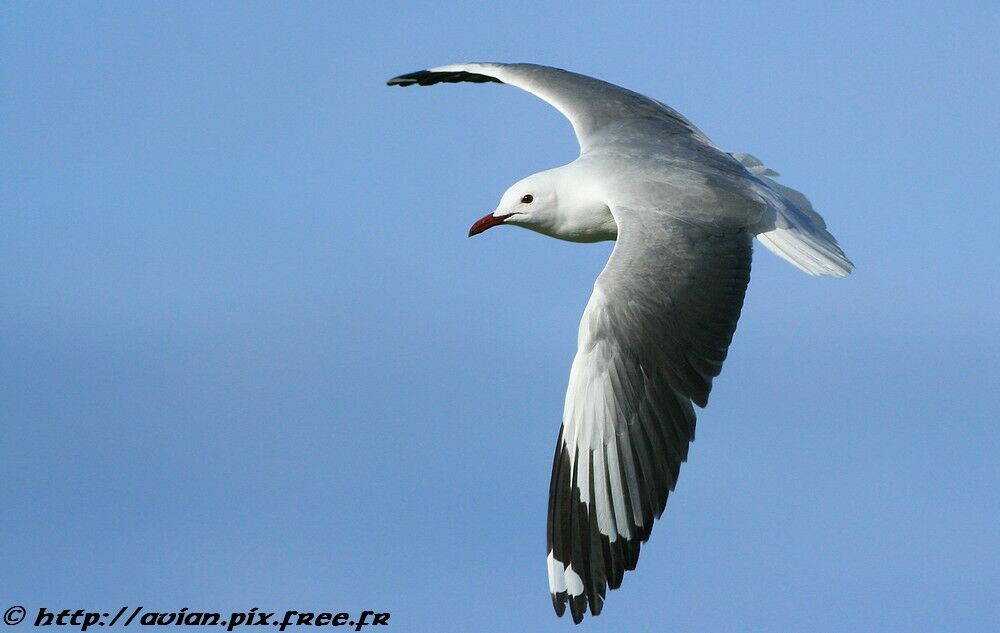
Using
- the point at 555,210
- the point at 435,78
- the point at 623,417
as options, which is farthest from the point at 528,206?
the point at 435,78

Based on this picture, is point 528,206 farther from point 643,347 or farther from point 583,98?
point 643,347

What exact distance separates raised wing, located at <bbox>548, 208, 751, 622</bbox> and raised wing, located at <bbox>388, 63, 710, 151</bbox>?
2.00 metres

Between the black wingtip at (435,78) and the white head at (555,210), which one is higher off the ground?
the black wingtip at (435,78)

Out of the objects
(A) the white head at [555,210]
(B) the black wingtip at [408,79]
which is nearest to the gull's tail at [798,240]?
(A) the white head at [555,210]

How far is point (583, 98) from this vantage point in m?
9.52

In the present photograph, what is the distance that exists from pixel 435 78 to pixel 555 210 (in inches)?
121

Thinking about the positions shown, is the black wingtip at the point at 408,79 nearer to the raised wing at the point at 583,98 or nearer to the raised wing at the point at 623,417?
the raised wing at the point at 583,98

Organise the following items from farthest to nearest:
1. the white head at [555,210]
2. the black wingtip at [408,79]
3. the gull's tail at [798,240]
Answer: the black wingtip at [408,79], the white head at [555,210], the gull's tail at [798,240]

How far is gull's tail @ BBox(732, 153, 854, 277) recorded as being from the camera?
26.4 feet

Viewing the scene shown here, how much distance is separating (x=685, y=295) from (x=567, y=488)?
1051 millimetres

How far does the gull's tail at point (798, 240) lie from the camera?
8039 millimetres

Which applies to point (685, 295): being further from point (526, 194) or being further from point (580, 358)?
point (526, 194)

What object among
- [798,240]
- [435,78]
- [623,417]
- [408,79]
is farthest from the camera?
[408,79]

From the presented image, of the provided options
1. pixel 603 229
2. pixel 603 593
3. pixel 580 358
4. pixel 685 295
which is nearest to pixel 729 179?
pixel 603 229
